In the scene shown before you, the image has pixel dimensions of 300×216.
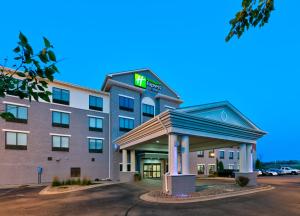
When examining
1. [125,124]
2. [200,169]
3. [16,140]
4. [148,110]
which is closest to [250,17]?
[16,140]

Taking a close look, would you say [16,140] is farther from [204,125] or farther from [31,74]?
[31,74]

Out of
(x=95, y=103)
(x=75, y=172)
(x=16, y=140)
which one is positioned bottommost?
(x=75, y=172)

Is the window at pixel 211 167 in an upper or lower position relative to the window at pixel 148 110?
lower

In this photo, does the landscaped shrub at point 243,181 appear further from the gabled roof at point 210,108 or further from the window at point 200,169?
the window at point 200,169

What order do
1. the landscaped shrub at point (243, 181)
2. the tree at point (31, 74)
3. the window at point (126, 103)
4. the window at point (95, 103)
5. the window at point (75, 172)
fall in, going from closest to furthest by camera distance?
the tree at point (31, 74) → the landscaped shrub at point (243, 181) → the window at point (75, 172) → the window at point (95, 103) → the window at point (126, 103)

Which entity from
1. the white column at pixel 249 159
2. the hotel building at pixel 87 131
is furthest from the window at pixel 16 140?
the white column at pixel 249 159

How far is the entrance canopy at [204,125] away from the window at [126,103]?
14867 mm

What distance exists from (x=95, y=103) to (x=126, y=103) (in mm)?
4739

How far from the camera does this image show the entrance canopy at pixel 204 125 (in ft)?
64.2

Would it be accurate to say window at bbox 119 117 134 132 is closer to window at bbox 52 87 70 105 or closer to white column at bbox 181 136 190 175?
window at bbox 52 87 70 105

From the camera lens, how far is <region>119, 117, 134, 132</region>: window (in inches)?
1652

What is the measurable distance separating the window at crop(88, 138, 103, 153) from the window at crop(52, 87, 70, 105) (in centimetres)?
593

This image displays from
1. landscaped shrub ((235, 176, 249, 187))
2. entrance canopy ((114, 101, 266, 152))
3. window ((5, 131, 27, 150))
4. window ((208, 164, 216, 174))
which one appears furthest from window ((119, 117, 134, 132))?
landscaped shrub ((235, 176, 249, 187))

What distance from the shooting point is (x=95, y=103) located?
40.1 m
